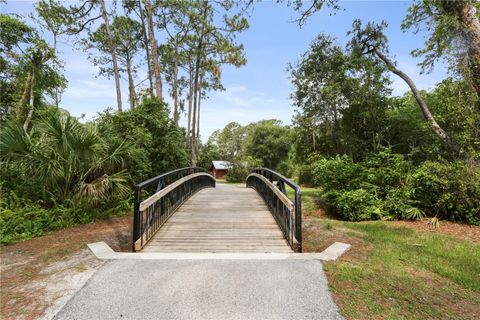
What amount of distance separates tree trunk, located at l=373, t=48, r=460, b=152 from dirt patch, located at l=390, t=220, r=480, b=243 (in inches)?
112

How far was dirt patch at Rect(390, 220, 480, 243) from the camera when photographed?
5730 millimetres

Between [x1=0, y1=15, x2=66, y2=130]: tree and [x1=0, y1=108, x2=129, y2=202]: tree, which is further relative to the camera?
[x1=0, y1=15, x2=66, y2=130]: tree

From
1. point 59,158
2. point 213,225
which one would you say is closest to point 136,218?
point 213,225

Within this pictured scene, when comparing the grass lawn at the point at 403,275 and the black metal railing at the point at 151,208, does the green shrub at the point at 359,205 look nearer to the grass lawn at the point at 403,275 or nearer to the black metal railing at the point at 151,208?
the grass lawn at the point at 403,275

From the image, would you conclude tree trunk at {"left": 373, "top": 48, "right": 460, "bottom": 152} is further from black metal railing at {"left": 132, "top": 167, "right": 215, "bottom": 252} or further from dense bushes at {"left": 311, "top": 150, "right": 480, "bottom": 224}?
black metal railing at {"left": 132, "top": 167, "right": 215, "bottom": 252}

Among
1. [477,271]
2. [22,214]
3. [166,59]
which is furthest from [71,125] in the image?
[166,59]

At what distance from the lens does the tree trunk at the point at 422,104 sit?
8.57 meters

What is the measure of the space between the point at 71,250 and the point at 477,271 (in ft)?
19.5

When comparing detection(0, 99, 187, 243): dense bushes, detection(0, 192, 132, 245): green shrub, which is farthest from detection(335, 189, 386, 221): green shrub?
detection(0, 192, 132, 245): green shrub

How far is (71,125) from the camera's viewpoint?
263 inches

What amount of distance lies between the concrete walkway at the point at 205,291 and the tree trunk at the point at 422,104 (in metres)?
7.52

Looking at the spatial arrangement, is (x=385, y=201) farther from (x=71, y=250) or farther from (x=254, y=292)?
(x=71, y=250)

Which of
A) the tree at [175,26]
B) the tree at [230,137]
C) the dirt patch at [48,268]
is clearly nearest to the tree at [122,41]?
the tree at [175,26]

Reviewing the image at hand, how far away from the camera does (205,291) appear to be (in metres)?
2.98
